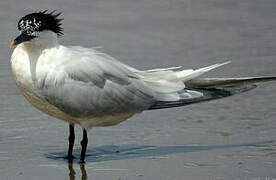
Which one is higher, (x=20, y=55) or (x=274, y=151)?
(x=20, y=55)

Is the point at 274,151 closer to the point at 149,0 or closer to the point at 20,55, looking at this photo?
the point at 20,55

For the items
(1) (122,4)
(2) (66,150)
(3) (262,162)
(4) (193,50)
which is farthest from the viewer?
(1) (122,4)

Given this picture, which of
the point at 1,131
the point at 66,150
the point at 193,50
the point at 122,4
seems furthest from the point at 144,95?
the point at 122,4

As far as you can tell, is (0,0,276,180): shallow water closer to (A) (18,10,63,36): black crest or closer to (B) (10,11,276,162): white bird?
(B) (10,11,276,162): white bird

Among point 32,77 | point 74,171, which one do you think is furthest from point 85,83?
point 74,171

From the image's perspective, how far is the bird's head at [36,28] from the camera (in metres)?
6.67

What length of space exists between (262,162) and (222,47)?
10.8 feet

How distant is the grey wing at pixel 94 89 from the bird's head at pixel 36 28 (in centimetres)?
28

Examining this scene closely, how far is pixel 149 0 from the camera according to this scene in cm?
1116

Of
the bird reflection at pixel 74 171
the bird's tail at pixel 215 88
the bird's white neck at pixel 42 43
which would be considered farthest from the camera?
the bird's tail at pixel 215 88

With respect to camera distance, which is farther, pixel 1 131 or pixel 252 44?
pixel 252 44

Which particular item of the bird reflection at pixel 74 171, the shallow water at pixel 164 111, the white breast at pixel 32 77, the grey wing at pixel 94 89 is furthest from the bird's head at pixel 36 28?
the bird reflection at pixel 74 171

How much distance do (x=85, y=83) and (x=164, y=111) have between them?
1319 mm

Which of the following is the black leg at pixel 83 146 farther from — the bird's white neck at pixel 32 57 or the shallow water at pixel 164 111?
the bird's white neck at pixel 32 57
